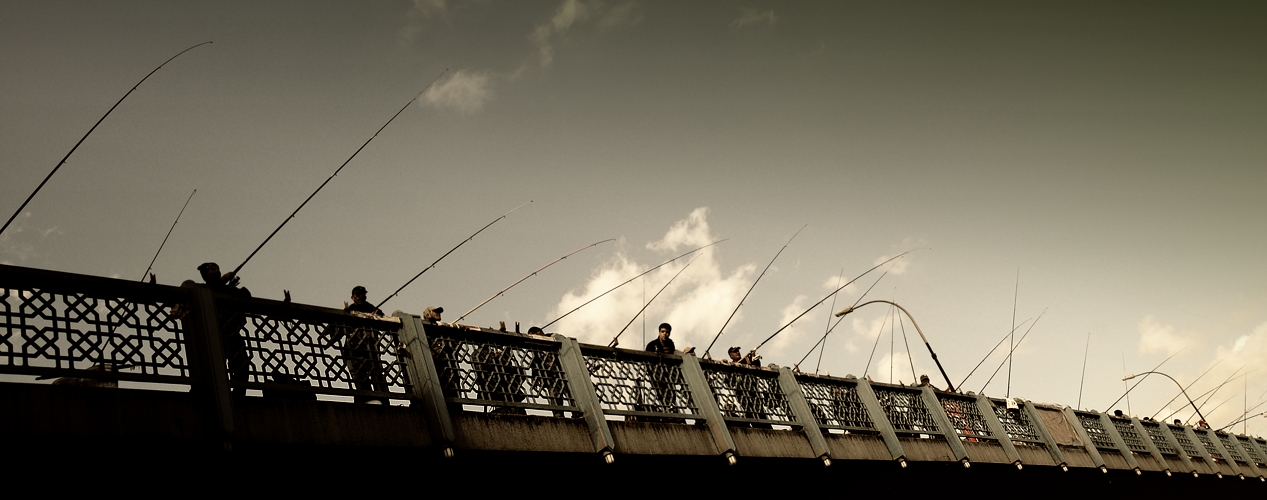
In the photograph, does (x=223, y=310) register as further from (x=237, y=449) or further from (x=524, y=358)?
(x=524, y=358)

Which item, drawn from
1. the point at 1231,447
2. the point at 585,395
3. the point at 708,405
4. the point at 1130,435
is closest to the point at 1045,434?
the point at 1130,435

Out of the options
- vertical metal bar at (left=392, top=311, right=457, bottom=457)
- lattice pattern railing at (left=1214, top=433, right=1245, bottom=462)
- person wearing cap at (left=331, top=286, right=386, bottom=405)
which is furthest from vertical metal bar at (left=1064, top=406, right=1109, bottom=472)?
person wearing cap at (left=331, top=286, right=386, bottom=405)

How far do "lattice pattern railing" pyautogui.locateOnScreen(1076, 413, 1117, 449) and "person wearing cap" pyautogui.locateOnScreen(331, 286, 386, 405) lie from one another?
42.4 feet

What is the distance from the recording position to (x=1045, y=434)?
14.2m

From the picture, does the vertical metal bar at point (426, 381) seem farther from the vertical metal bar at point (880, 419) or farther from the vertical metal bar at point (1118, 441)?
→ the vertical metal bar at point (1118, 441)

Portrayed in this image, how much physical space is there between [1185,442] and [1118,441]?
367 centimetres

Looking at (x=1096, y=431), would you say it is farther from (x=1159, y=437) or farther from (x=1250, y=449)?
(x=1250, y=449)

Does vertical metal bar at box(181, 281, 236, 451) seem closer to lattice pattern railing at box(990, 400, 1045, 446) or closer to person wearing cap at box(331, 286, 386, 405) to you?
person wearing cap at box(331, 286, 386, 405)

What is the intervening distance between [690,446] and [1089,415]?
10443 mm

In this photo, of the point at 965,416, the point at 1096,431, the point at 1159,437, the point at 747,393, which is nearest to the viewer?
the point at 747,393

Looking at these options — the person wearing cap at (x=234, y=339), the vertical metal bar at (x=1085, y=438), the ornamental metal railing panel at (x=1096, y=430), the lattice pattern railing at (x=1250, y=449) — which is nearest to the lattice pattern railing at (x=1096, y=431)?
the ornamental metal railing panel at (x=1096, y=430)

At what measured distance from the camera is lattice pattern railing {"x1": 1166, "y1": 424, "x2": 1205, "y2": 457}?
17859mm

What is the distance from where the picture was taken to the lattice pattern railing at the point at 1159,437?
17.1 metres

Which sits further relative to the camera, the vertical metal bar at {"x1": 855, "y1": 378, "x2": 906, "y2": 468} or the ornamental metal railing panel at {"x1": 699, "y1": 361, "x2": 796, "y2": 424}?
the vertical metal bar at {"x1": 855, "y1": 378, "x2": 906, "y2": 468}
